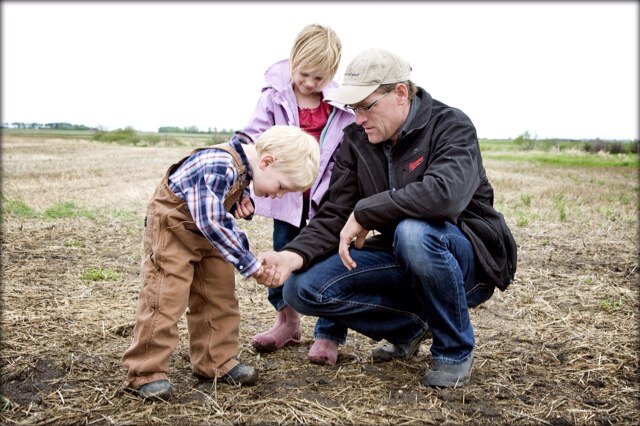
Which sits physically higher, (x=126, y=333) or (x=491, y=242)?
(x=491, y=242)

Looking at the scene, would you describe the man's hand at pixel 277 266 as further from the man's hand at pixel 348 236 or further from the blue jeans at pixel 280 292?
the blue jeans at pixel 280 292

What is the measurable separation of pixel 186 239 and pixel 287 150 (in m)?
0.65

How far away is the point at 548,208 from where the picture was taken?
32.6ft

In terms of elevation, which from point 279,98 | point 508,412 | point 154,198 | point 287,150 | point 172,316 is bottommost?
point 508,412

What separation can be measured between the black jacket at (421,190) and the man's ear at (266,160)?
0.49m

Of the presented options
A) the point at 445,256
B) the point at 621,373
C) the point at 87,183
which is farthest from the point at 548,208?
the point at 87,183

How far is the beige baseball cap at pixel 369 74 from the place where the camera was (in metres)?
3.13

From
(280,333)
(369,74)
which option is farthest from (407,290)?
(369,74)

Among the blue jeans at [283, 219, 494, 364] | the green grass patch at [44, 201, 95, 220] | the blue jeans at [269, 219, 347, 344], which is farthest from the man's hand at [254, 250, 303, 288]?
the green grass patch at [44, 201, 95, 220]

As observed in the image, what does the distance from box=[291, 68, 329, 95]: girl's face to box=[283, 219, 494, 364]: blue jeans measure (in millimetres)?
1010

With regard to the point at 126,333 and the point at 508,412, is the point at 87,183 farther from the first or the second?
the point at 508,412

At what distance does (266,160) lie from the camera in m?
2.96

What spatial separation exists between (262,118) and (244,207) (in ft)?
2.48

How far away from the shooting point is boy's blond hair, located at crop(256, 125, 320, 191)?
2.94m
